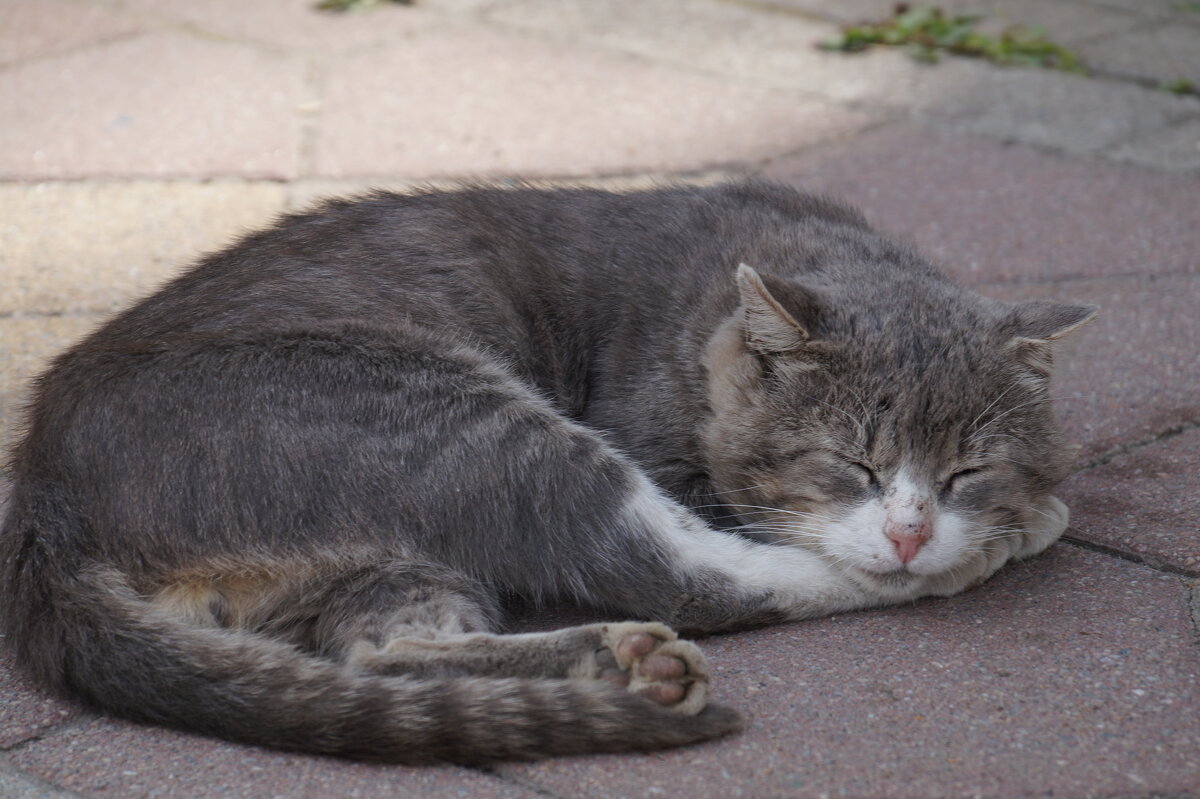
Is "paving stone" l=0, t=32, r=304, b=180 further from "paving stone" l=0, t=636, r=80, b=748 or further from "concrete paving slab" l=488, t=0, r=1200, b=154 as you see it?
"paving stone" l=0, t=636, r=80, b=748

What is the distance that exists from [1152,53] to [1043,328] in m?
4.54

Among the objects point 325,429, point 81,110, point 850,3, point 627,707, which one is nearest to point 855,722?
point 627,707

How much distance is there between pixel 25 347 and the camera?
13.6 feet

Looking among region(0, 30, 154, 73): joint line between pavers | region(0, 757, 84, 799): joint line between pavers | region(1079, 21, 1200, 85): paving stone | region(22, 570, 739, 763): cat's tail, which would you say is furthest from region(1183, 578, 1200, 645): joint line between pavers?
region(0, 30, 154, 73): joint line between pavers

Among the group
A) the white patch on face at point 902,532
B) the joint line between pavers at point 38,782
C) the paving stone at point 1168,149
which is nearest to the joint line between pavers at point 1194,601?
the white patch on face at point 902,532

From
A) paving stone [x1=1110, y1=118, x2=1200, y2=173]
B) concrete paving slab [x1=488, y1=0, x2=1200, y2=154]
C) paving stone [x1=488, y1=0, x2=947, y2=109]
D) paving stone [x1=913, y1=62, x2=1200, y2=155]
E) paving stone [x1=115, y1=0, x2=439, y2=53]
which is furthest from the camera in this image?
paving stone [x1=115, y1=0, x2=439, y2=53]

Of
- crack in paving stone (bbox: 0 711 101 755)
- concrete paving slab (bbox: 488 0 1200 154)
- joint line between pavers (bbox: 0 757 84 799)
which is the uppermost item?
concrete paving slab (bbox: 488 0 1200 154)

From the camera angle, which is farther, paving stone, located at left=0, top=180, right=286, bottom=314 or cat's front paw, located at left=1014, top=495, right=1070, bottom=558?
paving stone, located at left=0, top=180, right=286, bottom=314

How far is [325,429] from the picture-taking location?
2783 millimetres

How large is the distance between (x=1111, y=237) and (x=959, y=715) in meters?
3.04

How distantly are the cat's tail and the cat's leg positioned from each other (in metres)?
0.07

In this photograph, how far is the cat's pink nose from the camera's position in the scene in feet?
9.26

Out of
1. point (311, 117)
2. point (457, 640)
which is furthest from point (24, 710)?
point (311, 117)

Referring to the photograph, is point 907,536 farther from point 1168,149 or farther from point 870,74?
point 870,74
